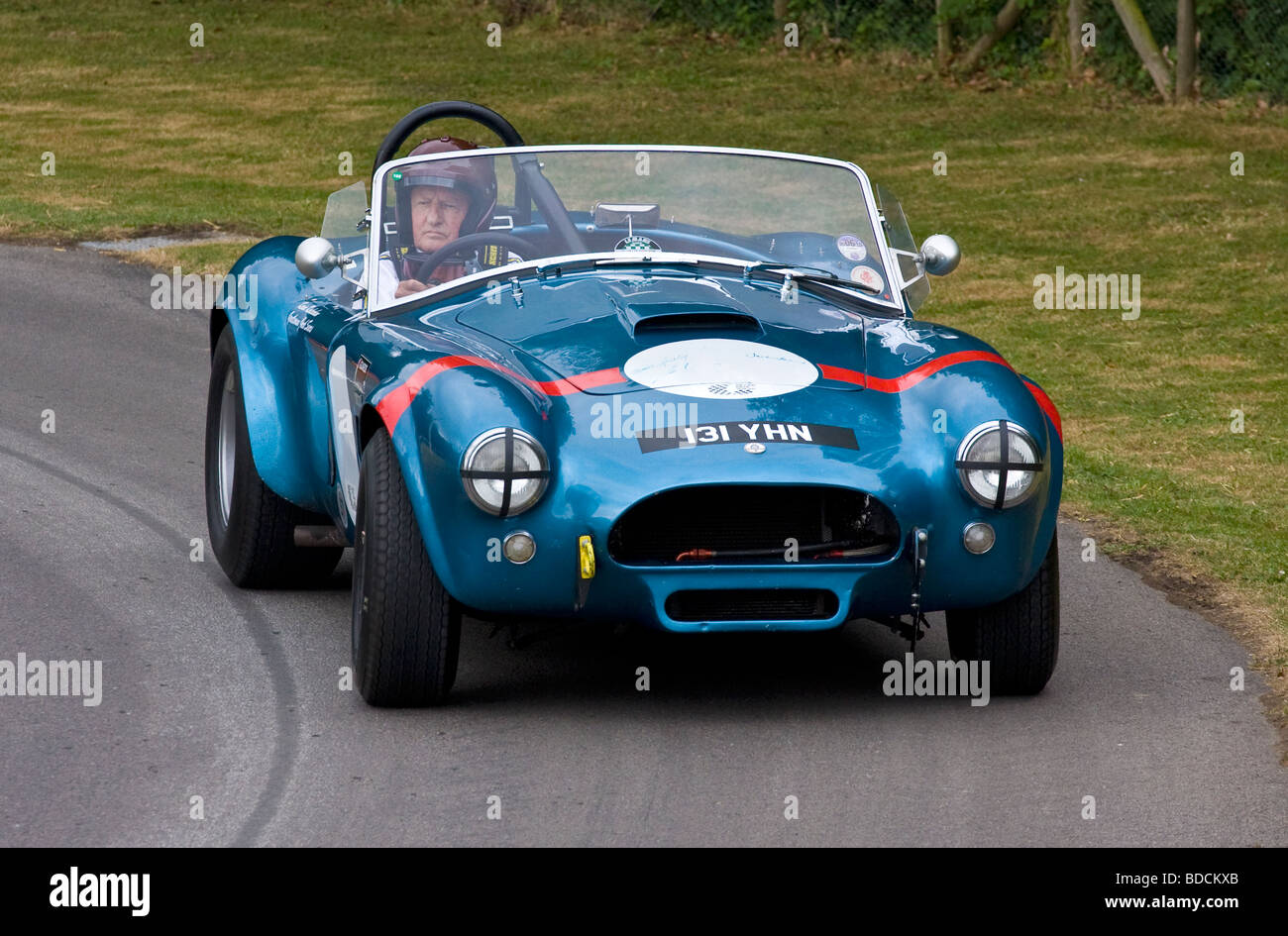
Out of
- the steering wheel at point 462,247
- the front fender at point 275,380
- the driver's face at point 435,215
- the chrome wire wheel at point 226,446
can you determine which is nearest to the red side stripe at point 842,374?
the steering wheel at point 462,247

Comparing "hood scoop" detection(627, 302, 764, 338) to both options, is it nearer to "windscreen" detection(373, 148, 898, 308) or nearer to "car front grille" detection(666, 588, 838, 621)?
"windscreen" detection(373, 148, 898, 308)

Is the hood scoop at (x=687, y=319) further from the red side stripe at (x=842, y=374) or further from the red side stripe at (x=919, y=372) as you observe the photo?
the red side stripe at (x=919, y=372)

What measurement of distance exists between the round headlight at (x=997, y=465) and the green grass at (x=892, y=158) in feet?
5.00

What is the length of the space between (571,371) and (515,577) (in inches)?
25.0

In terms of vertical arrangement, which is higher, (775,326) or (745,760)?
(775,326)

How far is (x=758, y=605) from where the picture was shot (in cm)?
531

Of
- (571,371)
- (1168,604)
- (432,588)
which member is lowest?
(1168,604)

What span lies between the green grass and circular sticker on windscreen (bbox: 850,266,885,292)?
1648 mm

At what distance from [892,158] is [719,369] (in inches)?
559

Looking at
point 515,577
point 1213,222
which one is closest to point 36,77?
point 1213,222

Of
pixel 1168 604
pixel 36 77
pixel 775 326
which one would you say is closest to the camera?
pixel 775 326
